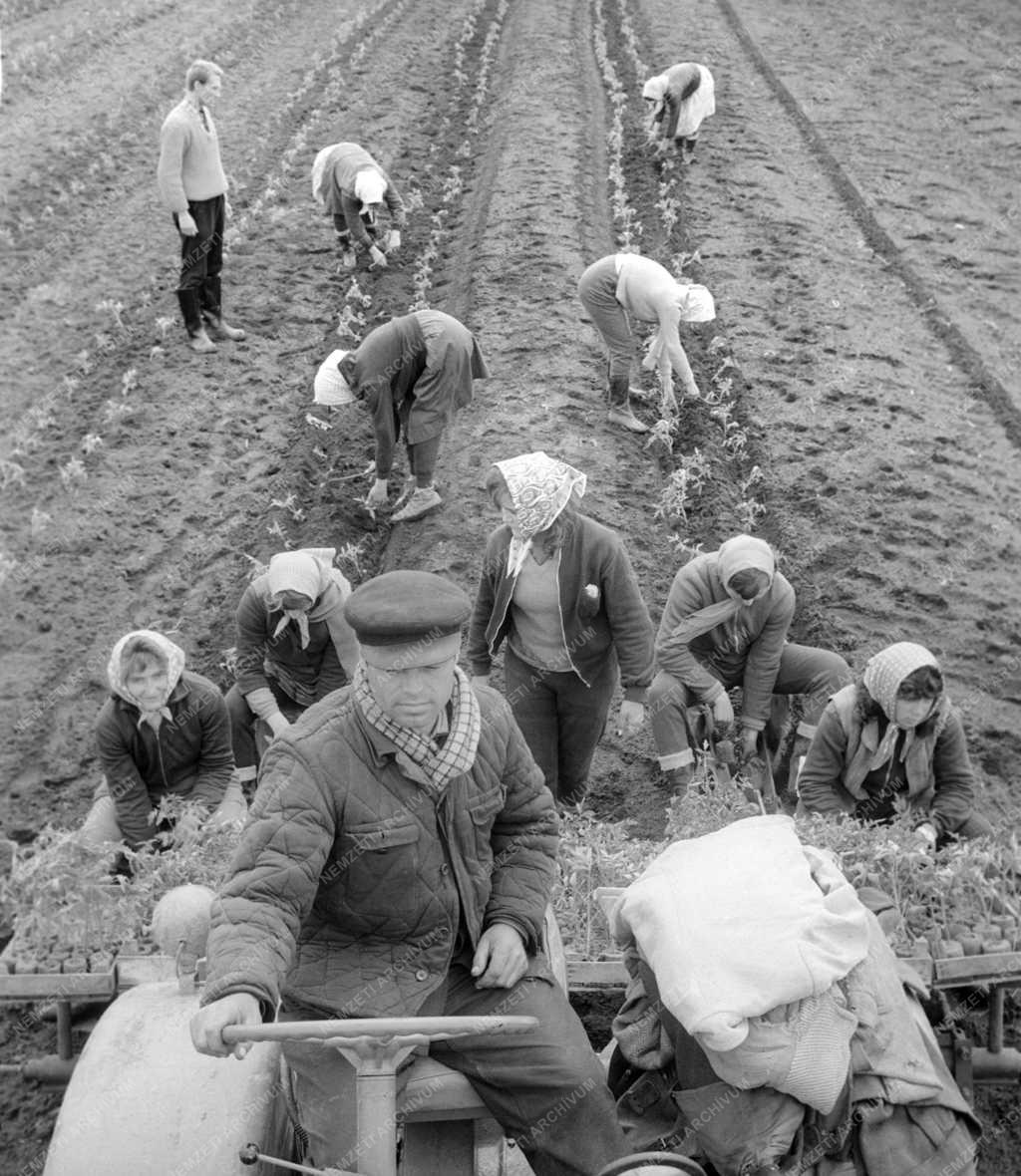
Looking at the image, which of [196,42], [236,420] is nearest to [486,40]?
[196,42]

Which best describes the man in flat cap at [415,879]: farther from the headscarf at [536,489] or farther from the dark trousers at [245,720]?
the dark trousers at [245,720]

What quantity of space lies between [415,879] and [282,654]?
3.20 m

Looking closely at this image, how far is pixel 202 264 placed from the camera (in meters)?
9.47

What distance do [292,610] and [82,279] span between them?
21.3 ft

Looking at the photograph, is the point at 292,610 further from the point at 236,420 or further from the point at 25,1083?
the point at 236,420

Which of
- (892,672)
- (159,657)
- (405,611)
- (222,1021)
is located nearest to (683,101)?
(892,672)

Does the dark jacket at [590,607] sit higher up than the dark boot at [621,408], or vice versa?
A: the dark jacket at [590,607]

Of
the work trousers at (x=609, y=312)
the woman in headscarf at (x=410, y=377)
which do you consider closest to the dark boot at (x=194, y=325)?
the woman in headscarf at (x=410, y=377)

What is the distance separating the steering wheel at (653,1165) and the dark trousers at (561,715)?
282cm

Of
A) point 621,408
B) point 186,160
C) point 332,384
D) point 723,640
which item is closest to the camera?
point 723,640

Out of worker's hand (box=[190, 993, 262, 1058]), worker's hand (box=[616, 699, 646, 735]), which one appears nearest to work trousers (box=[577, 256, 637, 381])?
worker's hand (box=[616, 699, 646, 735])

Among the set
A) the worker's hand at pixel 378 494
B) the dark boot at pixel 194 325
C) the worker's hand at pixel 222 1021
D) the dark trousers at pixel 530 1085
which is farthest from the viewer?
the dark boot at pixel 194 325

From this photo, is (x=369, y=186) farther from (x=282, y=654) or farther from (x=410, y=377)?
(x=282, y=654)

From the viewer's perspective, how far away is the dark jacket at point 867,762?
500 cm
